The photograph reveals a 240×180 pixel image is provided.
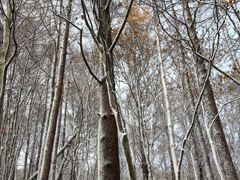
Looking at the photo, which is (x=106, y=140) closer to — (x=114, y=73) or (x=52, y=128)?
(x=114, y=73)

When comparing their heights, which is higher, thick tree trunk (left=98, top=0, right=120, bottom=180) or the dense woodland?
the dense woodland

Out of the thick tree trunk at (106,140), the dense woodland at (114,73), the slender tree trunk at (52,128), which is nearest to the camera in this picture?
the thick tree trunk at (106,140)

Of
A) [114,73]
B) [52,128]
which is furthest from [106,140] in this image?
[52,128]

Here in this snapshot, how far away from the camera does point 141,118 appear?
4336mm

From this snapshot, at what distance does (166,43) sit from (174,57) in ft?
1.79

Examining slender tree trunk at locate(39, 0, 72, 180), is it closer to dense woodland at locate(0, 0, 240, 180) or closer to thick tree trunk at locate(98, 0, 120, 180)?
dense woodland at locate(0, 0, 240, 180)

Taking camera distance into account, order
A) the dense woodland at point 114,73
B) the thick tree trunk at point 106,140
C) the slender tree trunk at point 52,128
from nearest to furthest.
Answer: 1. the thick tree trunk at point 106,140
2. the dense woodland at point 114,73
3. the slender tree trunk at point 52,128

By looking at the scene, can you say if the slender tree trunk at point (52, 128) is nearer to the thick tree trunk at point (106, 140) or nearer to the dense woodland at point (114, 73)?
the dense woodland at point (114, 73)

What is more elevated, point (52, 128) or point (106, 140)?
point (52, 128)

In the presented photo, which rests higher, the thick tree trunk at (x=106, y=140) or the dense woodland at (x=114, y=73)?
the dense woodland at (x=114, y=73)

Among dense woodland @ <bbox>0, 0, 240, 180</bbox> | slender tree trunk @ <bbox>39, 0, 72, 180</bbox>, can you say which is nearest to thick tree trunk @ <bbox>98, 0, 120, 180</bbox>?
dense woodland @ <bbox>0, 0, 240, 180</bbox>

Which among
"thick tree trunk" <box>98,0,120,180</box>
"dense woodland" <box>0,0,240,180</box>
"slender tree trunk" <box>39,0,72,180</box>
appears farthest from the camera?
"slender tree trunk" <box>39,0,72,180</box>

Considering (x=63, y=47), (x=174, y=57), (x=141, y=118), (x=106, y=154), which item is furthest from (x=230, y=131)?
(x=106, y=154)

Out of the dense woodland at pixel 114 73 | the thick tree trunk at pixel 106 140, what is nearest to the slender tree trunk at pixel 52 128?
the dense woodland at pixel 114 73
